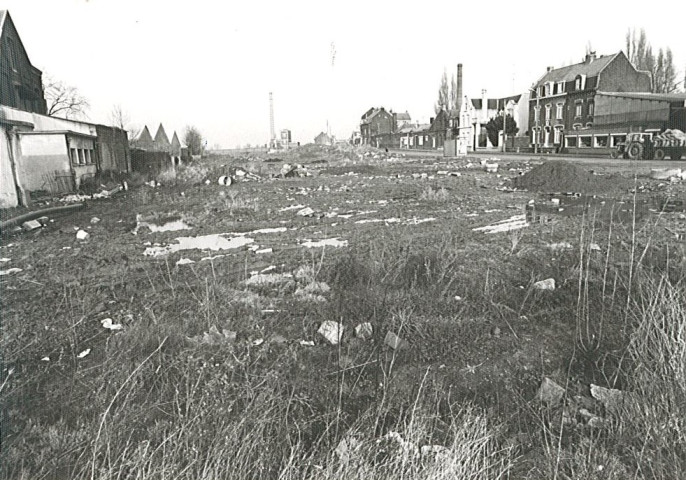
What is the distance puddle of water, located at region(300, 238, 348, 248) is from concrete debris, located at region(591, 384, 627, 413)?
5.39 m

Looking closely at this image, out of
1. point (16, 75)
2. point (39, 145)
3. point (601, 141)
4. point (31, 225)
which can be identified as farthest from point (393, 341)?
point (601, 141)

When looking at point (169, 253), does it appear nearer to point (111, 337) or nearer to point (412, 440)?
point (111, 337)

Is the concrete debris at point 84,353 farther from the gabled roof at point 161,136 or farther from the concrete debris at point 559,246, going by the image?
the gabled roof at point 161,136

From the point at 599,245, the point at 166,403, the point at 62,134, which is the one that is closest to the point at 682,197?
the point at 599,245

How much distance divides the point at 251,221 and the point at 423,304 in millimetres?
7224

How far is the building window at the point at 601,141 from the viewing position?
1539 inches

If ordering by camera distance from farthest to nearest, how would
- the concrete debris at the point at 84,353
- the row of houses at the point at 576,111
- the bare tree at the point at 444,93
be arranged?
the bare tree at the point at 444,93 < the row of houses at the point at 576,111 < the concrete debris at the point at 84,353

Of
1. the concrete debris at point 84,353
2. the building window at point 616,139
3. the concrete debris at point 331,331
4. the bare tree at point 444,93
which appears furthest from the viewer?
the bare tree at point 444,93

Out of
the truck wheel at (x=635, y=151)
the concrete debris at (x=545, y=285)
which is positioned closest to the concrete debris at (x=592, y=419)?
the concrete debris at (x=545, y=285)

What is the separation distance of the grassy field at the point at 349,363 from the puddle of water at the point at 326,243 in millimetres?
296

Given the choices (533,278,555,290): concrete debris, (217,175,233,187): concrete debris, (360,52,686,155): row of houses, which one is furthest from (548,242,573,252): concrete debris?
(360,52,686,155): row of houses

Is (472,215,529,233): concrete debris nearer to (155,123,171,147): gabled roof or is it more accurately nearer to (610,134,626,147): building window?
(610,134,626,147): building window

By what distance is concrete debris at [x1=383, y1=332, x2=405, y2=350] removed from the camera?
166 inches

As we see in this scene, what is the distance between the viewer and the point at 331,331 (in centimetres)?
442
